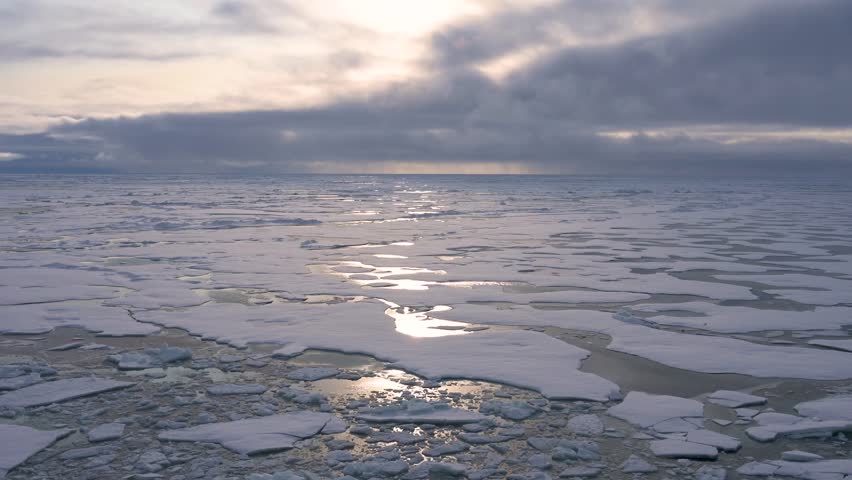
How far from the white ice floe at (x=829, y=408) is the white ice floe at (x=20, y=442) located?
16.7 feet

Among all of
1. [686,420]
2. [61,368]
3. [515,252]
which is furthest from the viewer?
[515,252]

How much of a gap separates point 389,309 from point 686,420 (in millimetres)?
4095

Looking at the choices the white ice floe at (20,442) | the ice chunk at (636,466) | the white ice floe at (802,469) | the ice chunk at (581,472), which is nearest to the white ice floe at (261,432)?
the white ice floe at (20,442)

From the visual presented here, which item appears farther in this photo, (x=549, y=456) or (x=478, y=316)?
(x=478, y=316)

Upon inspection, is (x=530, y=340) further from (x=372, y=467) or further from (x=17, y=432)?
(x=17, y=432)

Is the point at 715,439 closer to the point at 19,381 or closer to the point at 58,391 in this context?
the point at 58,391

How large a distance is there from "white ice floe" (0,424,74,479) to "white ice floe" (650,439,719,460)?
3779 mm

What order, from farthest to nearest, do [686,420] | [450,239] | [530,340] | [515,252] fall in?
[450,239], [515,252], [530,340], [686,420]

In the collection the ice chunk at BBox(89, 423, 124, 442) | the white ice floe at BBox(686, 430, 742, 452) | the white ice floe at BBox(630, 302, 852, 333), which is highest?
the white ice floe at BBox(630, 302, 852, 333)

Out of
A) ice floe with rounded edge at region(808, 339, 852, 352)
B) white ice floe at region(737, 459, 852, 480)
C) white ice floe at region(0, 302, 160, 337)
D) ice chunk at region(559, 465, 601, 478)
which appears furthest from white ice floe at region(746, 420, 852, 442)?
white ice floe at region(0, 302, 160, 337)

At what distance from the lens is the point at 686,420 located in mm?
4320

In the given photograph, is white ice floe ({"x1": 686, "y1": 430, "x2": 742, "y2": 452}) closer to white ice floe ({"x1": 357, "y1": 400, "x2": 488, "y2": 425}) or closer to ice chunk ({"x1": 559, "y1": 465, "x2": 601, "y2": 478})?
ice chunk ({"x1": 559, "y1": 465, "x2": 601, "y2": 478})

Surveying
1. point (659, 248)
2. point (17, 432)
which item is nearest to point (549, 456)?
point (17, 432)

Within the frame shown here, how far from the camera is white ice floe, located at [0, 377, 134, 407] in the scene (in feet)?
15.0
